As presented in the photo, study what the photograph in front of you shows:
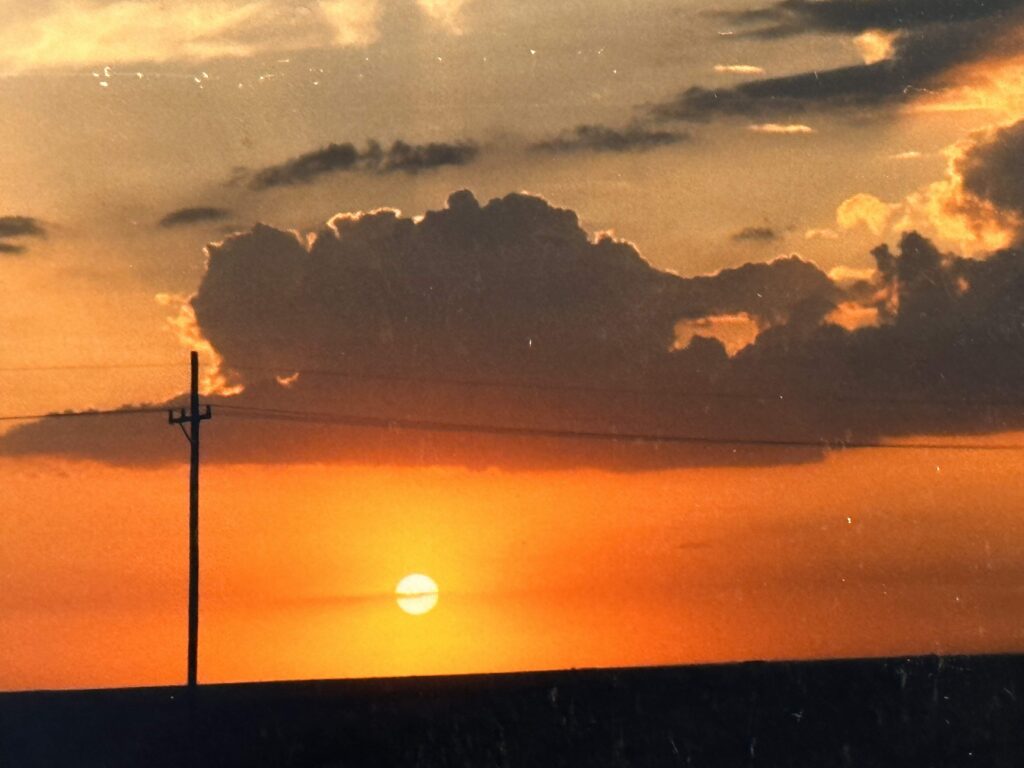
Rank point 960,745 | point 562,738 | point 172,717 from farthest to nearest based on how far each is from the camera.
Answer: point 172,717, point 562,738, point 960,745

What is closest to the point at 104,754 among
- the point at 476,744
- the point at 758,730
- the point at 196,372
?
the point at 476,744

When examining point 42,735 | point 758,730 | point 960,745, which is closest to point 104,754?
point 42,735

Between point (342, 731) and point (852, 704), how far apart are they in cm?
1399

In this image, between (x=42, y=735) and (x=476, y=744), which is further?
(x=42, y=735)

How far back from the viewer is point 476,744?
37938 millimetres

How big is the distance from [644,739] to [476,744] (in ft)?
12.6

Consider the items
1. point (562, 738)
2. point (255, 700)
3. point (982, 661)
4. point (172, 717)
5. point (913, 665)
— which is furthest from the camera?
point (982, 661)

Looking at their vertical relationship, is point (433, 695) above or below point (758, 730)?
above

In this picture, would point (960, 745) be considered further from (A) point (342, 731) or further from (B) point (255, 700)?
(B) point (255, 700)

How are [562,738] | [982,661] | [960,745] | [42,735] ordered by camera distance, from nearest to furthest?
[960,745] → [562,738] → [42,735] → [982,661]

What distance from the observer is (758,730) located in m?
40.2

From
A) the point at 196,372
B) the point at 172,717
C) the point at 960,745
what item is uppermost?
the point at 196,372

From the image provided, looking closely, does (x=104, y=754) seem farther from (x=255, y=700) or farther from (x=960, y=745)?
(x=960, y=745)

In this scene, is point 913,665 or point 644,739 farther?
point 913,665
